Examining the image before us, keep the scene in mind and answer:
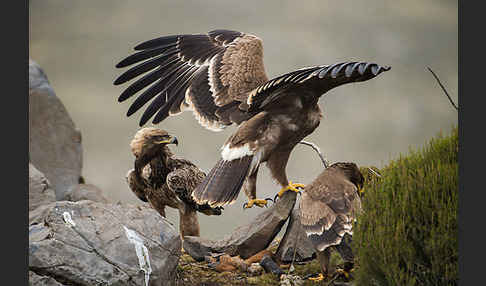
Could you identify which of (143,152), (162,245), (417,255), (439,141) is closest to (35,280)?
(162,245)

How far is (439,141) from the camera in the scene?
3.11 metres

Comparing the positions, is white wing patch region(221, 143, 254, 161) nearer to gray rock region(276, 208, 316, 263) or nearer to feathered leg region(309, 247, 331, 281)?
gray rock region(276, 208, 316, 263)

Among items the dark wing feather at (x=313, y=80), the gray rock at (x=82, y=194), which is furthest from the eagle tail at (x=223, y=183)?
the gray rock at (x=82, y=194)

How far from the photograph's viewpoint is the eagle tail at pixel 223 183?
3744 mm

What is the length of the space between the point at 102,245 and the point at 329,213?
134 cm

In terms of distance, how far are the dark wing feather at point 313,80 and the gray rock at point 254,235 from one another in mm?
752

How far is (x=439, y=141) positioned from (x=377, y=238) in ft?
2.39

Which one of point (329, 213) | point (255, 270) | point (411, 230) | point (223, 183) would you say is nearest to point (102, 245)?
point (223, 183)

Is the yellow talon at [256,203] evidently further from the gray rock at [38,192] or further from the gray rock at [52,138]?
the gray rock at [52,138]

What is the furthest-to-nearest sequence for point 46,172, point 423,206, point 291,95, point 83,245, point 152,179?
point 46,172 → point 152,179 → point 291,95 → point 83,245 → point 423,206

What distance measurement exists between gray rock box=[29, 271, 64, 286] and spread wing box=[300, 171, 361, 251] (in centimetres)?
145

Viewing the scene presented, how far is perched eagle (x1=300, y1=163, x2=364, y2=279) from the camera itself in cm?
312

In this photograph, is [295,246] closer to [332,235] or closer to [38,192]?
[332,235]

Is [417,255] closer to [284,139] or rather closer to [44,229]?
[284,139]
